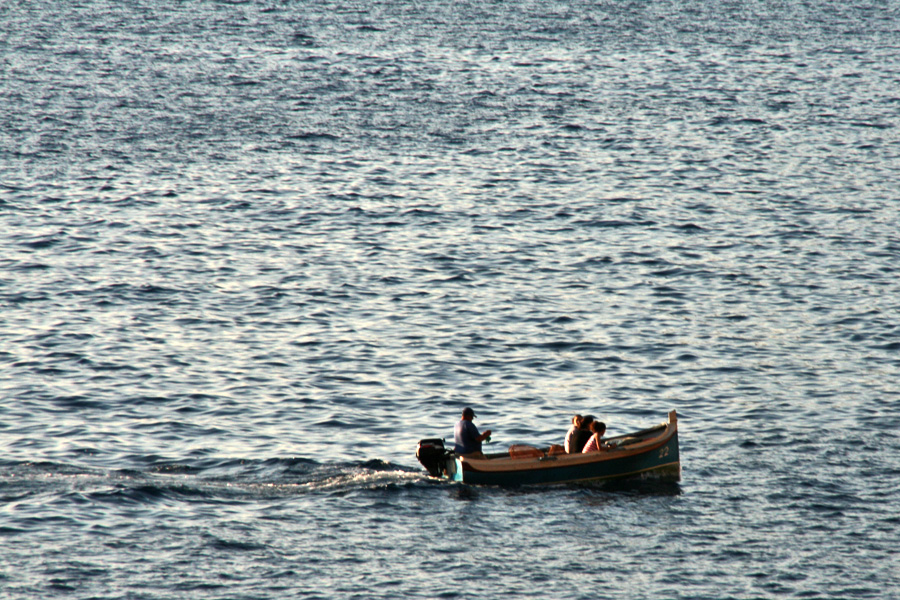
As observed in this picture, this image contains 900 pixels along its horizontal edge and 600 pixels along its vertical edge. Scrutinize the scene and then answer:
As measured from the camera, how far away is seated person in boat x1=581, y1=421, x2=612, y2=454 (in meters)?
30.3

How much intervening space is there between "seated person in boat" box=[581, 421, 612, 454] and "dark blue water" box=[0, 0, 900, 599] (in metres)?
1.08

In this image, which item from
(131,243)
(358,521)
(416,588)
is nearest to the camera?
(416,588)

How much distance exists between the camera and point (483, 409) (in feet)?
114

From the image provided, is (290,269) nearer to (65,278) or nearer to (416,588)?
(65,278)

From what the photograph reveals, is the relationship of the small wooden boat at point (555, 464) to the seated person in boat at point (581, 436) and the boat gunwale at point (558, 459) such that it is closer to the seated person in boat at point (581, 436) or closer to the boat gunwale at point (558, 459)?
the boat gunwale at point (558, 459)

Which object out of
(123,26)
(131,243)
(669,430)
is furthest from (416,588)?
(123,26)

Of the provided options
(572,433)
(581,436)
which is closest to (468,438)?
(572,433)

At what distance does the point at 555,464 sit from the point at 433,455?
3.18m

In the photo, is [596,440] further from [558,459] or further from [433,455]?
[433,455]

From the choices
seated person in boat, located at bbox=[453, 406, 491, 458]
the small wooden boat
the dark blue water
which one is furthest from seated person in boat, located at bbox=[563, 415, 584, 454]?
seated person in boat, located at bbox=[453, 406, 491, 458]

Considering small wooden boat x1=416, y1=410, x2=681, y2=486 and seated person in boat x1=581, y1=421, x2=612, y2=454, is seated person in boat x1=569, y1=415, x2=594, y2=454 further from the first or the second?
small wooden boat x1=416, y1=410, x2=681, y2=486

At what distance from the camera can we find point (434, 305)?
43.6 meters

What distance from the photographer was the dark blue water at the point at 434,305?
88.2 feet

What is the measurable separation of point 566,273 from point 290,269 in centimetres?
1130
